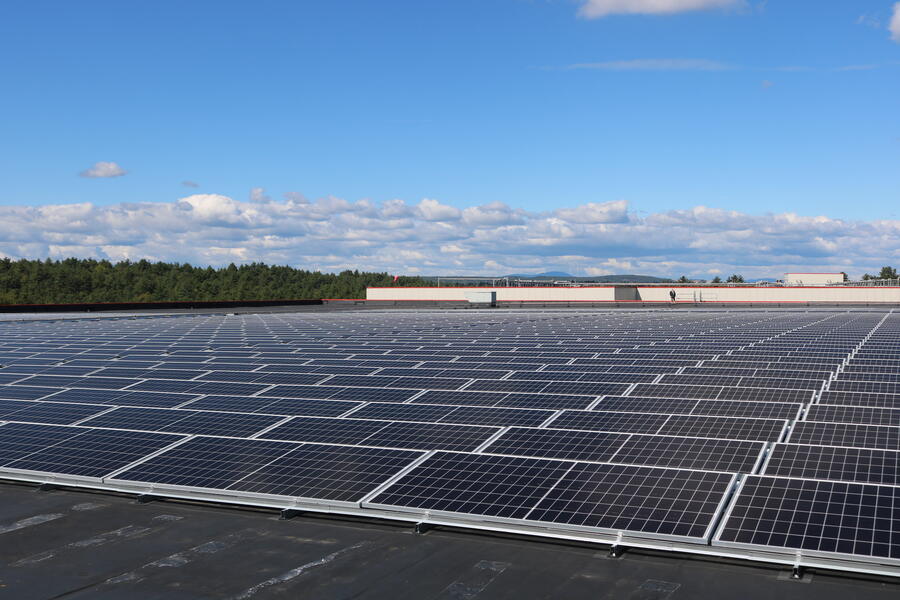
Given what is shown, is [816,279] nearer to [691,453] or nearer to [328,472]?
[691,453]

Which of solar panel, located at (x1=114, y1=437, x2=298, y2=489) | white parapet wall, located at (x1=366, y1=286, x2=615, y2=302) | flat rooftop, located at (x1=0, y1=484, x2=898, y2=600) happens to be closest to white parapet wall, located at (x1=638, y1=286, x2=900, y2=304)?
white parapet wall, located at (x1=366, y1=286, x2=615, y2=302)

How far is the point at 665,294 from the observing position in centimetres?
10156

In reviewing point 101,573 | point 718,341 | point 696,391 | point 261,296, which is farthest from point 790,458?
point 261,296

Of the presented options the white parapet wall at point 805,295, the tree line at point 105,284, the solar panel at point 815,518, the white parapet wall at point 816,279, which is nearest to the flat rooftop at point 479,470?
the solar panel at point 815,518

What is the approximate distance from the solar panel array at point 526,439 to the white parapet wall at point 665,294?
72601 mm

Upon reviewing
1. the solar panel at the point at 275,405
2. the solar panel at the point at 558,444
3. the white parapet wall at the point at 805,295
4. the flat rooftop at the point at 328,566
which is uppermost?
the white parapet wall at the point at 805,295

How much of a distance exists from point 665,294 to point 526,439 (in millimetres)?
91862

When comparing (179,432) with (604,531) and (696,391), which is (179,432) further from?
(696,391)

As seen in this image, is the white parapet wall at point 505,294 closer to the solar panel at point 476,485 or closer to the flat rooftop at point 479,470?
the flat rooftop at point 479,470

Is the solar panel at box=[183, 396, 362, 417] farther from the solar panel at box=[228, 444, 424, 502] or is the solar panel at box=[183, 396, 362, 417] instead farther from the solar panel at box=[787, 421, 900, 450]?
the solar panel at box=[787, 421, 900, 450]

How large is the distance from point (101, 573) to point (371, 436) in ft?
18.9

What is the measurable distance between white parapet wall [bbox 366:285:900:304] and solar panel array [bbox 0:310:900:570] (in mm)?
72601

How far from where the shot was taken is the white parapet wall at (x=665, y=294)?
9256 centimetres

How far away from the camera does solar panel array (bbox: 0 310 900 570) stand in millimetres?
10070
